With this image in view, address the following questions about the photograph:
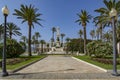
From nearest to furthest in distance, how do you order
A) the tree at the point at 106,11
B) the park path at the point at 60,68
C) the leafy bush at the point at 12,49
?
the park path at the point at 60,68 → the leafy bush at the point at 12,49 → the tree at the point at 106,11

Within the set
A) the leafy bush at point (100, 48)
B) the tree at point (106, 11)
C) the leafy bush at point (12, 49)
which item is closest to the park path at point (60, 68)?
the leafy bush at point (100, 48)

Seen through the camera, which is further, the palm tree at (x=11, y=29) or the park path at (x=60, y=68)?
the palm tree at (x=11, y=29)

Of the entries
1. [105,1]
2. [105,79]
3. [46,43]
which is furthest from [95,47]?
[46,43]

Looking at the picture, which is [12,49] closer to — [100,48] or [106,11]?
[100,48]

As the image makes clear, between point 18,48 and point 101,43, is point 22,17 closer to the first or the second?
point 18,48

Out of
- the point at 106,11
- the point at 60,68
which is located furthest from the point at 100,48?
the point at 60,68

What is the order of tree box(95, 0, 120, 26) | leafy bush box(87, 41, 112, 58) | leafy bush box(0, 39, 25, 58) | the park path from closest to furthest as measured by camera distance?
the park path → leafy bush box(87, 41, 112, 58) → leafy bush box(0, 39, 25, 58) → tree box(95, 0, 120, 26)

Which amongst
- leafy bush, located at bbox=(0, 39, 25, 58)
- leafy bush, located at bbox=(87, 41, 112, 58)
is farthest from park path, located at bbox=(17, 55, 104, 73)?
leafy bush, located at bbox=(0, 39, 25, 58)

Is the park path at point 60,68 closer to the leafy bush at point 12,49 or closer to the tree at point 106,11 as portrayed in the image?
the leafy bush at point 12,49

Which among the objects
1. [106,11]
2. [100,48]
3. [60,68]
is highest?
[106,11]

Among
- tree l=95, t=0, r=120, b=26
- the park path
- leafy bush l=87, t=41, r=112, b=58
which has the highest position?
tree l=95, t=0, r=120, b=26

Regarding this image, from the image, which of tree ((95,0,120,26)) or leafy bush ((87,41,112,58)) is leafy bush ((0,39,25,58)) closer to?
leafy bush ((87,41,112,58))

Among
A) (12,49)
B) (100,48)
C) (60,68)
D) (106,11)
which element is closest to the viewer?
(60,68)

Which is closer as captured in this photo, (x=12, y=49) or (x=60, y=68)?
(x=60, y=68)
